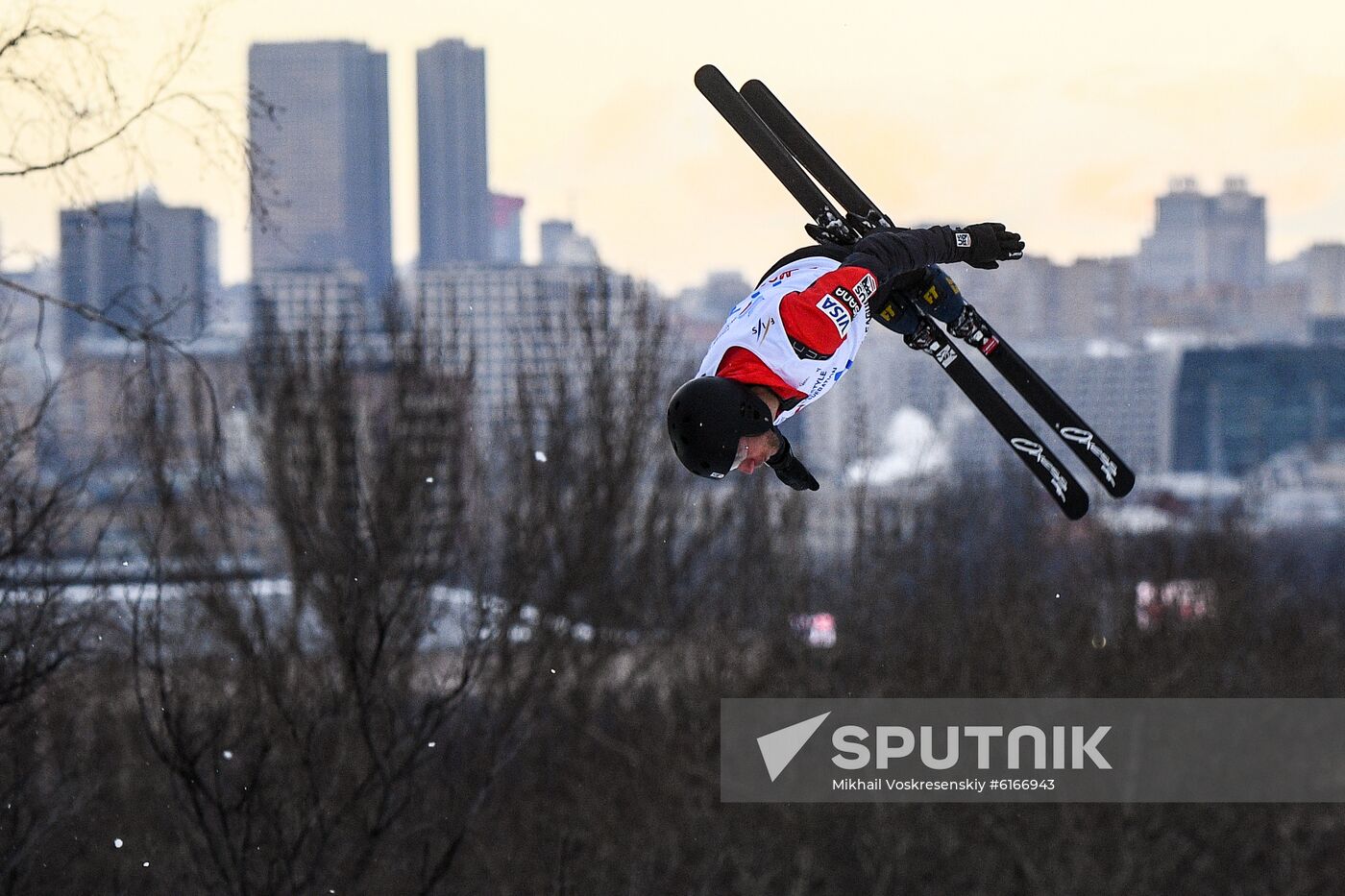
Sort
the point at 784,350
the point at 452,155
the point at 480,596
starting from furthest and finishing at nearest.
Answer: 1. the point at 452,155
2. the point at 480,596
3. the point at 784,350

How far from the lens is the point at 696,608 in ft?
61.5

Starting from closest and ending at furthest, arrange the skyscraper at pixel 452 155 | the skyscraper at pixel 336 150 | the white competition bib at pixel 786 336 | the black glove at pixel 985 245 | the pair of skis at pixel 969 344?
the white competition bib at pixel 786 336, the black glove at pixel 985 245, the pair of skis at pixel 969 344, the skyscraper at pixel 452 155, the skyscraper at pixel 336 150

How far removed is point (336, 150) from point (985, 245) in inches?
1192

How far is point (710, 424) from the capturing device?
384 centimetres

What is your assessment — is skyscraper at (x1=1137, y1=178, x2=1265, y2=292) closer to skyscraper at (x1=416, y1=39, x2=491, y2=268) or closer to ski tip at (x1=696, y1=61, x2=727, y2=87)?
skyscraper at (x1=416, y1=39, x2=491, y2=268)

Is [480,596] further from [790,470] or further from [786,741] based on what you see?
[786,741]

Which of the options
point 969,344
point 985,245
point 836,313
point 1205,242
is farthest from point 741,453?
point 1205,242

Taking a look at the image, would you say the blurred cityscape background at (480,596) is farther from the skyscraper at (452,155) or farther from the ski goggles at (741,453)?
the ski goggles at (741,453)

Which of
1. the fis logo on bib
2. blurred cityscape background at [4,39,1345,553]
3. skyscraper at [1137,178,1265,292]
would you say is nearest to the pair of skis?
the fis logo on bib

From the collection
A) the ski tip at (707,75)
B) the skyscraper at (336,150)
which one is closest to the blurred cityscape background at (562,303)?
the skyscraper at (336,150)

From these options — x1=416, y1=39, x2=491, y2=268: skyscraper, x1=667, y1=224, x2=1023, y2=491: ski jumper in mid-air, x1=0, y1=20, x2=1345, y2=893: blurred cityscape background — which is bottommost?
x1=0, y1=20, x2=1345, y2=893: blurred cityscape background

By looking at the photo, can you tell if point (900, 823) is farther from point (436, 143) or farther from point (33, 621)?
point (436, 143)

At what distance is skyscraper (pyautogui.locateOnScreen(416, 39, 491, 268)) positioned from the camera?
83.9ft

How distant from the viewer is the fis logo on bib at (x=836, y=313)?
4082mm
